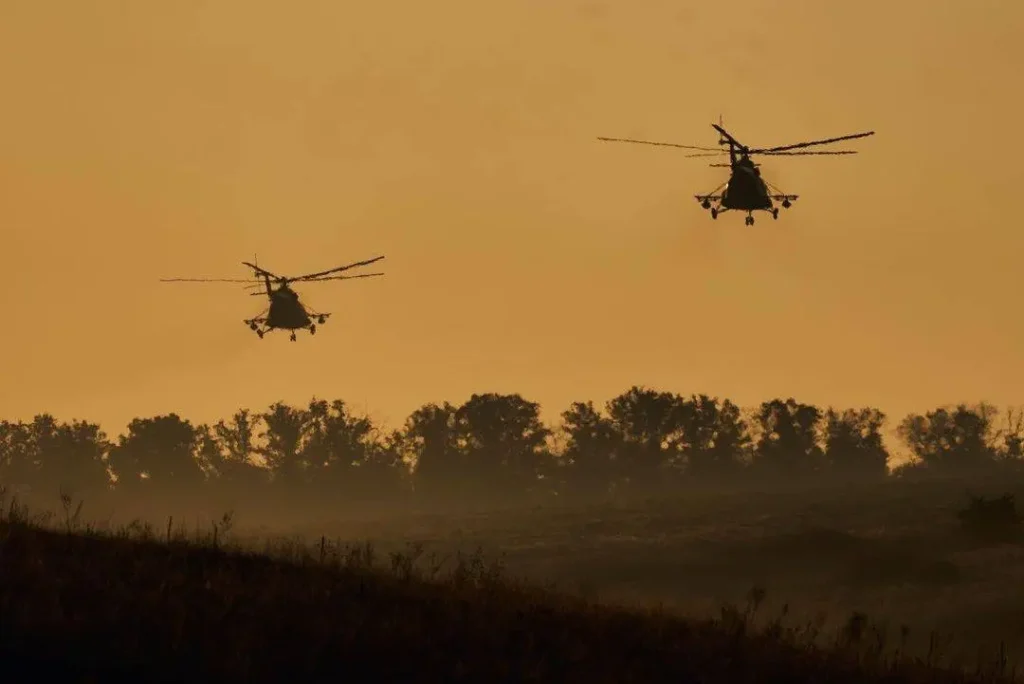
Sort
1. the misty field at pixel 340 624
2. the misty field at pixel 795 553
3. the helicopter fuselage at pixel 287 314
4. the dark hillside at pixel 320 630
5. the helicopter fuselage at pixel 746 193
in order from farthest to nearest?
the helicopter fuselage at pixel 287 314
the helicopter fuselage at pixel 746 193
the misty field at pixel 795 553
the misty field at pixel 340 624
the dark hillside at pixel 320 630

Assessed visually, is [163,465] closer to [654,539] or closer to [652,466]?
[652,466]

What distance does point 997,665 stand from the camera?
21234mm

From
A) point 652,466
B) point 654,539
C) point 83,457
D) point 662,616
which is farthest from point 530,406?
point 662,616

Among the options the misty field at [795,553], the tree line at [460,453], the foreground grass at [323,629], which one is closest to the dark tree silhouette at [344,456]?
the tree line at [460,453]

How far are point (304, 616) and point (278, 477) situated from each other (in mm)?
147010

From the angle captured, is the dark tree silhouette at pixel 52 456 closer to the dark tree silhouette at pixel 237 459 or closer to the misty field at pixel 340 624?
the dark tree silhouette at pixel 237 459

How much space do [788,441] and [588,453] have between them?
58.9 feet

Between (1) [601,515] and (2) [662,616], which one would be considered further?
(1) [601,515]

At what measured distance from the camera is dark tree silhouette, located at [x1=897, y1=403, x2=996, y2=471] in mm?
172750

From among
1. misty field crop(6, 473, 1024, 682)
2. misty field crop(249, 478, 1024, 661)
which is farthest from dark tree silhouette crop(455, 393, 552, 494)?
misty field crop(6, 473, 1024, 682)

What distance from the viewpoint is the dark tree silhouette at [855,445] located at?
526 ft

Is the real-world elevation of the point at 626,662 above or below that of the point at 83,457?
below

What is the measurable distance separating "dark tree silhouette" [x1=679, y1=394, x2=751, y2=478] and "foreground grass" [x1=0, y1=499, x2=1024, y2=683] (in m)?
138

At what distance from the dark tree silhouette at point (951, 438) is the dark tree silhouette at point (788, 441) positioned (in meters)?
18.4
